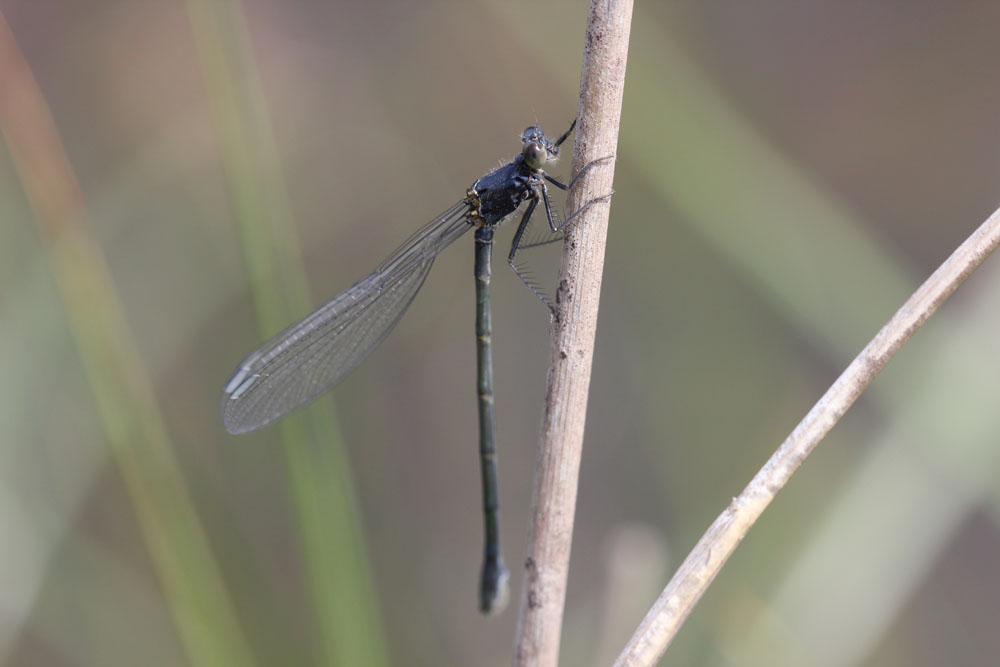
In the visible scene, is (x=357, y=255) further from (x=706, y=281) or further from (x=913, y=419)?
(x=913, y=419)

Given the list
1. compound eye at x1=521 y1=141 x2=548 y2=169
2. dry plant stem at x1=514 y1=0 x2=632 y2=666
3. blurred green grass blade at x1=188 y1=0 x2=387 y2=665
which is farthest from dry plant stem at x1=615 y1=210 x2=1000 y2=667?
compound eye at x1=521 y1=141 x2=548 y2=169

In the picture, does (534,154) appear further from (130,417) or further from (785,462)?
(785,462)

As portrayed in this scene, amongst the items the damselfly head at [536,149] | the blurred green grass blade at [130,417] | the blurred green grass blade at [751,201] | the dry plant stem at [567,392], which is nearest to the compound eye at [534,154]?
the damselfly head at [536,149]

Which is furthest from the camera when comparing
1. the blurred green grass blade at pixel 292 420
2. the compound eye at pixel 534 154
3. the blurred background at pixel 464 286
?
the blurred background at pixel 464 286

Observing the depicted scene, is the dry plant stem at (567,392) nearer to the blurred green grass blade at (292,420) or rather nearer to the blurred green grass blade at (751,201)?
the blurred green grass blade at (292,420)

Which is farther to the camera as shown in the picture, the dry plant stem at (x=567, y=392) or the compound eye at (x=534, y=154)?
the compound eye at (x=534, y=154)

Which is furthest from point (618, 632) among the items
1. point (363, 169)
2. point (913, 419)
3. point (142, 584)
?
point (363, 169)
